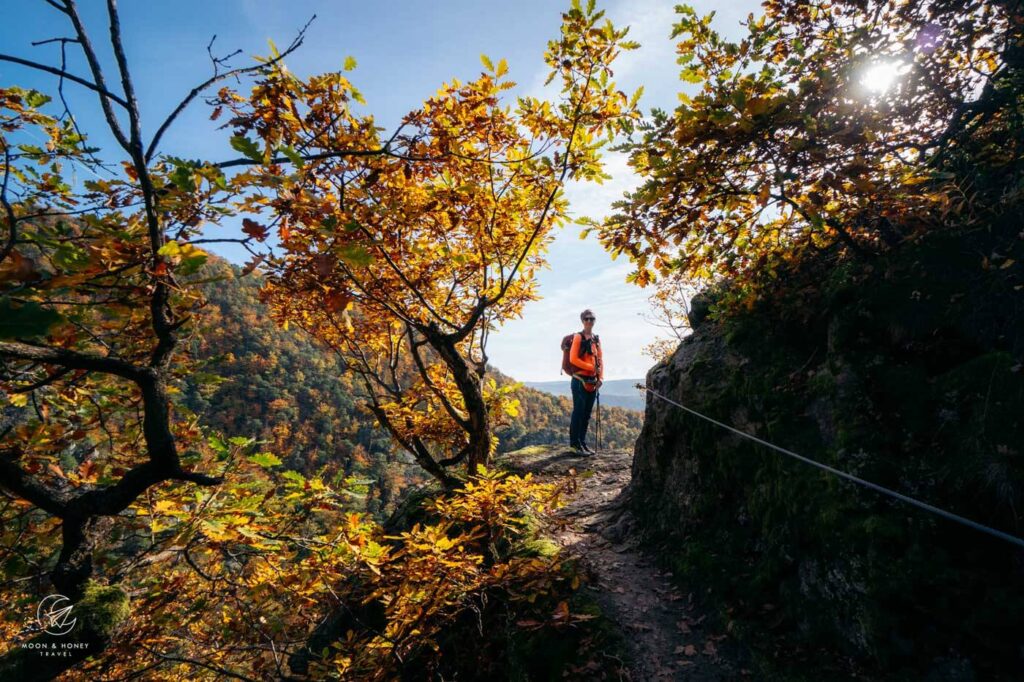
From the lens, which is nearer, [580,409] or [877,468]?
[877,468]

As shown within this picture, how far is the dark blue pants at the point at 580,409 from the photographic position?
850 cm

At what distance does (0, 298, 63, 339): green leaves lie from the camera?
94cm

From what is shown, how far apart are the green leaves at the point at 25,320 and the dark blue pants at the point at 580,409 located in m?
7.93

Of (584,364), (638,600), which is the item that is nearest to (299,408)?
(584,364)

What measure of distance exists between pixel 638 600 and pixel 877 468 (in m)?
2.59

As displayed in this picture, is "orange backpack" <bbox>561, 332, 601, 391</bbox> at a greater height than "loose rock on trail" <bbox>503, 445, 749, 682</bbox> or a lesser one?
greater

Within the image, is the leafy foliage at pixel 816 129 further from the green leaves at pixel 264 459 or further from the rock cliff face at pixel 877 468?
the green leaves at pixel 264 459

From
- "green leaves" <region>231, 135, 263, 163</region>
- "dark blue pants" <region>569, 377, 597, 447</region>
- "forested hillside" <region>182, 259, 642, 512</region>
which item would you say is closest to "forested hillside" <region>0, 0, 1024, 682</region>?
"green leaves" <region>231, 135, 263, 163</region>

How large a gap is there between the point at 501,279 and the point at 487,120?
1.89 m
